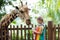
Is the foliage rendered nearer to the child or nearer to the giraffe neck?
the giraffe neck

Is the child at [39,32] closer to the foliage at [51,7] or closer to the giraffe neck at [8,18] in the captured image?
the giraffe neck at [8,18]

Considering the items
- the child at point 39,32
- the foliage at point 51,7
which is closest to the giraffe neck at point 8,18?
the child at point 39,32

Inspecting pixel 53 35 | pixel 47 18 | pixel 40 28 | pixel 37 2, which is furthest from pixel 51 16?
pixel 40 28

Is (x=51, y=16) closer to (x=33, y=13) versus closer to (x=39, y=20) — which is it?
(x=33, y=13)

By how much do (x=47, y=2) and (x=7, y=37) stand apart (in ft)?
19.1

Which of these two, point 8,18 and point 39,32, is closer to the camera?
point 39,32

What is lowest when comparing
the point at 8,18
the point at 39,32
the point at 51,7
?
the point at 39,32

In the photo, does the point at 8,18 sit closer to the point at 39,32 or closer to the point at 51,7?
the point at 39,32

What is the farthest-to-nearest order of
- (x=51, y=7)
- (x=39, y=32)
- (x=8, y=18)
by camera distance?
(x=51, y=7) → (x=8, y=18) → (x=39, y=32)

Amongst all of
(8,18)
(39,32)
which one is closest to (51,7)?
(8,18)

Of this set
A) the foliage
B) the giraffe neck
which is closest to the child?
the giraffe neck

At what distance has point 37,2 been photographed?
13445 mm

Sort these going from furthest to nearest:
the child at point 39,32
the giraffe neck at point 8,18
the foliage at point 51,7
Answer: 1. the foliage at point 51,7
2. the giraffe neck at point 8,18
3. the child at point 39,32

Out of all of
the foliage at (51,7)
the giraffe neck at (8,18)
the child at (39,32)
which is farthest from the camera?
the foliage at (51,7)
